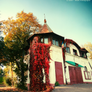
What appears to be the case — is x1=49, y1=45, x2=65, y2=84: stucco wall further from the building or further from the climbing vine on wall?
the climbing vine on wall

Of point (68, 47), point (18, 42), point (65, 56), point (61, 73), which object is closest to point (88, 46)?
point (68, 47)

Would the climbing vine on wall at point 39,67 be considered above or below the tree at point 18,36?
below

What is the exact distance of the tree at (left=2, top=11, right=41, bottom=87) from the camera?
16.0 metres

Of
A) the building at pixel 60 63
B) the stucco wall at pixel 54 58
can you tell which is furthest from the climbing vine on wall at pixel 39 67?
the stucco wall at pixel 54 58

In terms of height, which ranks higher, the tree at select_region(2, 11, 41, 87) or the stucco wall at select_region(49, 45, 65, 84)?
the tree at select_region(2, 11, 41, 87)

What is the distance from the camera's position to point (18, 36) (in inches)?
659

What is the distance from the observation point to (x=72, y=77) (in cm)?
1448

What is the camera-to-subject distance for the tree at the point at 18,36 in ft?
52.4

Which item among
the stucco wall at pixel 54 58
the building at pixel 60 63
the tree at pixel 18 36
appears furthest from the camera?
the tree at pixel 18 36

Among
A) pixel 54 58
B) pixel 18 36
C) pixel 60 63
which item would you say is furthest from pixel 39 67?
pixel 18 36

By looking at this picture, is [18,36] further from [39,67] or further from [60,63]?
[60,63]

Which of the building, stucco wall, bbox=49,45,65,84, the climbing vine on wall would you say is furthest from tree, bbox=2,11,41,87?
stucco wall, bbox=49,45,65,84

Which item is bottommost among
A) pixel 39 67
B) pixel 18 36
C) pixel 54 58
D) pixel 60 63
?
pixel 39 67

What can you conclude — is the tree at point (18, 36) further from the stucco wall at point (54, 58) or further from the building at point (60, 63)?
the stucco wall at point (54, 58)
